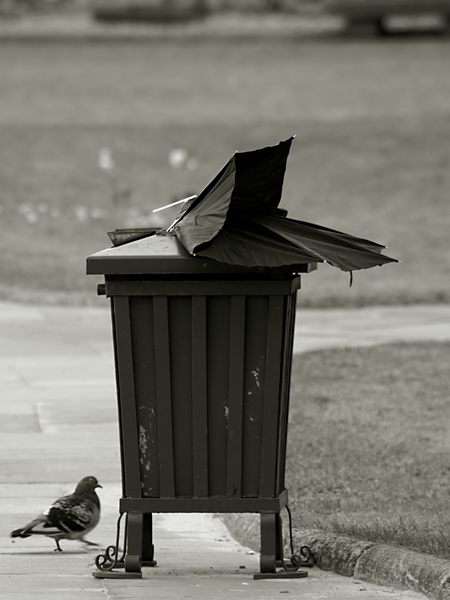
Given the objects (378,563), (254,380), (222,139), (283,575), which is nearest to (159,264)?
(254,380)

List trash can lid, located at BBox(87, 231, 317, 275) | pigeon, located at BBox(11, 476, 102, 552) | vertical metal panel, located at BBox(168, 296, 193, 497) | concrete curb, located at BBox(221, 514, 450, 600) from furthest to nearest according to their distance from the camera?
1. pigeon, located at BBox(11, 476, 102, 552)
2. vertical metal panel, located at BBox(168, 296, 193, 497)
3. trash can lid, located at BBox(87, 231, 317, 275)
4. concrete curb, located at BBox(221, 514, 450, 600)

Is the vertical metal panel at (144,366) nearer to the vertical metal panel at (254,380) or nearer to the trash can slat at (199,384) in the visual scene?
the trash can slat at (199,384)

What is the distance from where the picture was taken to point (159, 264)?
509cm

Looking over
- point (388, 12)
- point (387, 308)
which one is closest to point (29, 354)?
point (387, 308)

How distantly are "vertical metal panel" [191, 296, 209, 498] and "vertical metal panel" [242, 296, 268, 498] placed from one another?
7.0 inches

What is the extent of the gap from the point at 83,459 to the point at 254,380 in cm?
281

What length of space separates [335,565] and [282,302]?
4.13 feet

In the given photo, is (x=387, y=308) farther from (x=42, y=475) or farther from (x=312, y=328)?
(x=42, y=475)

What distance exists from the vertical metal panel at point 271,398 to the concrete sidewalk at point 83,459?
1.53ft

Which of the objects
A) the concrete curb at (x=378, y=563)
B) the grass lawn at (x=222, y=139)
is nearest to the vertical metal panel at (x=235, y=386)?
the concrete curb at (x=378, y=563)

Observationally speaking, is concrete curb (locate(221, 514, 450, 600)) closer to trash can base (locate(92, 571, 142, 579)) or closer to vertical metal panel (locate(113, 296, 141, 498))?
trash can base (locate(92, 571, 142, 579))

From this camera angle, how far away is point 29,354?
11812mm

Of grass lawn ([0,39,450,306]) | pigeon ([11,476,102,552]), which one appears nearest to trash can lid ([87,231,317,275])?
pigeon ([11,476,102,552])

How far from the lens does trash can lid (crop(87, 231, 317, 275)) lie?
5.08m
